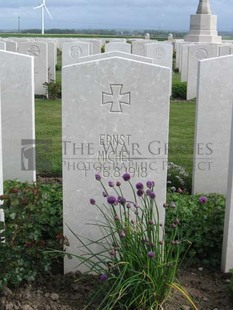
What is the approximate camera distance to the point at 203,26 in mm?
22688

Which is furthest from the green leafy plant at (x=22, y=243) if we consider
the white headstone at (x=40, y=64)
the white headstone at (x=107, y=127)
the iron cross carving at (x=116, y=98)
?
→ the white headstone at (x=40, y=64)

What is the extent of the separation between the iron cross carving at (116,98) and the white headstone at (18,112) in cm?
180

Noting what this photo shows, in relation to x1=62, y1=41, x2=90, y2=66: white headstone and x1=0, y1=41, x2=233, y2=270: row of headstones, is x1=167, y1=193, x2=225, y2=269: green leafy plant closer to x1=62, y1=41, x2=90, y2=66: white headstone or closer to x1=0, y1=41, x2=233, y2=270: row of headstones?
x1=0, y1=41, x2=233, y2=270: row of headstones

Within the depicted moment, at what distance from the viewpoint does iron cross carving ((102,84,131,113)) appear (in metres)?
3.49

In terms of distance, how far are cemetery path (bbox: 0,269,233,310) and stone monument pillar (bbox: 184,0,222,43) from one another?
19.5 meters

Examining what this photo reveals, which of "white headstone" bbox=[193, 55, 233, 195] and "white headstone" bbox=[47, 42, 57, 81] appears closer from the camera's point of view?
"white headstone" bbox=[193, 55, 233, 195]

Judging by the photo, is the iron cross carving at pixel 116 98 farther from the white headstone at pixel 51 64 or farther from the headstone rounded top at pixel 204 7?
the headstone rounded top at pixel 204 7

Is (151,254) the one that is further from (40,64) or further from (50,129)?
(40,64)

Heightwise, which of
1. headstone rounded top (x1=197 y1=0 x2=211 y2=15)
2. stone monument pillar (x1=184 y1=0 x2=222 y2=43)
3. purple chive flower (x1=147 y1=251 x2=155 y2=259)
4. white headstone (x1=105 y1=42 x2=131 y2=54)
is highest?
headstone rounded top (x1=197 y1=0 x2=211 y2=15)

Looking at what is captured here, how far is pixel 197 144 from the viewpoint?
17.5ft

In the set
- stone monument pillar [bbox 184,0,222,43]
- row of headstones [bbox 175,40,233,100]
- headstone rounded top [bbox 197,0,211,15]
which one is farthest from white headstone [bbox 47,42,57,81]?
headstone rounded top [bbox 197,0,211,15]

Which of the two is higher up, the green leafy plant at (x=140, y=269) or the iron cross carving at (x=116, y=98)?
the iron cross carving at (x=116, y=98)

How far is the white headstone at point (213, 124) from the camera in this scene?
5.18m

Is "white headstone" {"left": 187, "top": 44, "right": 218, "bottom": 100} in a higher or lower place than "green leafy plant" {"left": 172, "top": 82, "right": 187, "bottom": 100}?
higher
